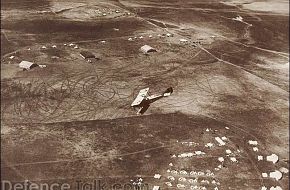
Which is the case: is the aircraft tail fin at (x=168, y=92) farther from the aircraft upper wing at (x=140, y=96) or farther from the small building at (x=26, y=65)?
the small building at (x=26, y=65)

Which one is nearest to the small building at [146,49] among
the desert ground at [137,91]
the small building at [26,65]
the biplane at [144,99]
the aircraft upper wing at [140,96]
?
the desert ground at [137,91]

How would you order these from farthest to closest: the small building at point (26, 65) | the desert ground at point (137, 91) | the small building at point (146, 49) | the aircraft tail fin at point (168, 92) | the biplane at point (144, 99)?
1. the small building at point (146, 49)
2. the small building at point (26, 65)
3. the aircraft tail fin at point (168, 92)
4. the biplane at point (144, 99)
5. the desert ground at point (137, 91)

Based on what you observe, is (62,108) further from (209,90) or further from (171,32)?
(171,32)

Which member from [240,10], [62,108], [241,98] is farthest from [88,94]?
[240,10]

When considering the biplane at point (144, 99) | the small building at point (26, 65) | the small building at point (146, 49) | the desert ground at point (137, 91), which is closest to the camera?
the desert ground at point (137, 91)

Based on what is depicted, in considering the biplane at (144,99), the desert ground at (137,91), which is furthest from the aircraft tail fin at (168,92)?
the desert ground at (137,91)

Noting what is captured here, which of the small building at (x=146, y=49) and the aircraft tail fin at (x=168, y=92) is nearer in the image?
the aircraft tail fin at (x=168, y=92)

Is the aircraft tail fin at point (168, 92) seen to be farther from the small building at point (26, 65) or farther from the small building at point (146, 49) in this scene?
the small building at point (26, 65)

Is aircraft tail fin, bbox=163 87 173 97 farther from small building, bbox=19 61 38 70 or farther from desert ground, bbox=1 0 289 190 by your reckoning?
small building, bbox=19 61 38 70

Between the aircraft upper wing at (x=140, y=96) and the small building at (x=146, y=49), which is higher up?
the small building at (x=146, y=49)
